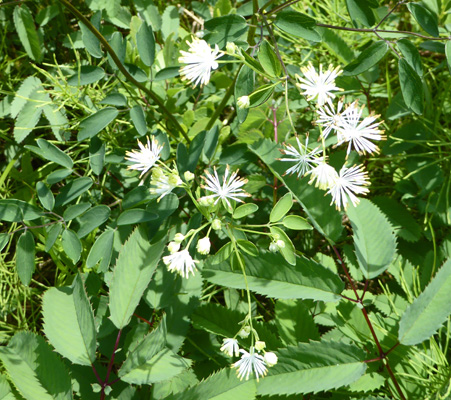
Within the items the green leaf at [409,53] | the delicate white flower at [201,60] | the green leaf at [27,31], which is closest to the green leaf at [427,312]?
the green leaf at [409,53]

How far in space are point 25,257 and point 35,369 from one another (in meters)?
0.28

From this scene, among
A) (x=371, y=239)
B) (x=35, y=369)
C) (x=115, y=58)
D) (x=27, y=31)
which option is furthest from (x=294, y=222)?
(x=27, y=31)

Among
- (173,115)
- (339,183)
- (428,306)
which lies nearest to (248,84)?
(339,183)

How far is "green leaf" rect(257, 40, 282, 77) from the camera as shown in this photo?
3.27 ft

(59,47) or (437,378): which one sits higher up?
(59,47)

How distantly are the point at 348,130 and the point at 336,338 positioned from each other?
63 cm

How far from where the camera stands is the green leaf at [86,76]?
1.23m

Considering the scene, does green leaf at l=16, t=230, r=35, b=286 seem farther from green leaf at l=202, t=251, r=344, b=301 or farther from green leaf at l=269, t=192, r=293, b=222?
green leaf at l=269, t=192, r=293, b=222

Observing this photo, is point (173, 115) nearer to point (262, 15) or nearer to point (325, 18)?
point (262, 15)

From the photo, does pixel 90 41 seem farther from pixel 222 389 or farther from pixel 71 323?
pixel 222 389

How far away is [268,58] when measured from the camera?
100 cm

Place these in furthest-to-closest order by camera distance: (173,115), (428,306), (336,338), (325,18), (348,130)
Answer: (325,18) < (173,115) < (336,338) < (428,306) < (348,130)

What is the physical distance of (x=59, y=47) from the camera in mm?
1685

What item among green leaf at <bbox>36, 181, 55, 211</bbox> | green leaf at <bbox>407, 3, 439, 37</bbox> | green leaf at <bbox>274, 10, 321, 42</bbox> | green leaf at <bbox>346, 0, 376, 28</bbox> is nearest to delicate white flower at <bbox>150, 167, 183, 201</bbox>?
green leaf at <bbox>36, 181, 55, 211</bbox>
